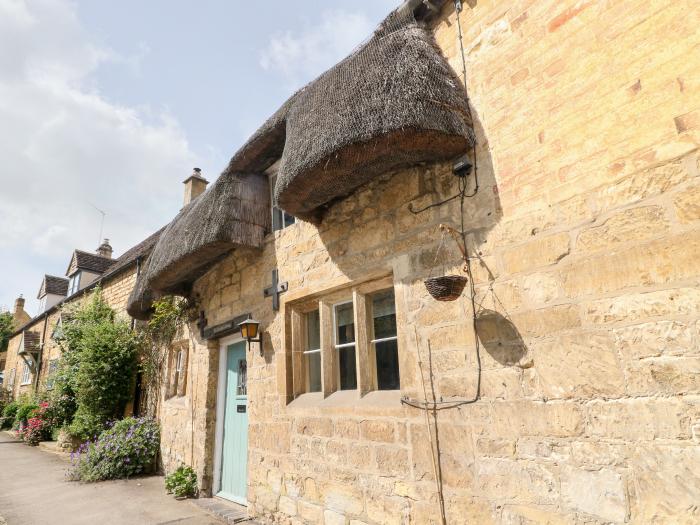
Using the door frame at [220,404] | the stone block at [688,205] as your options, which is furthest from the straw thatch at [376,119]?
the door frame at [220,404]

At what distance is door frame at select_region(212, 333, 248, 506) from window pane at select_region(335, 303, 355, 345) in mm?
2112

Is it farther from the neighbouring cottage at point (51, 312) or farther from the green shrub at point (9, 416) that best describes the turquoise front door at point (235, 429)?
the green shrub at point (9, 416)

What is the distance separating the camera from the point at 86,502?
5.57 meters

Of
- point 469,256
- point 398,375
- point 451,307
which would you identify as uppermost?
point 469,256

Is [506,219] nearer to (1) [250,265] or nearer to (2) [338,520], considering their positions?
(2) [338,520]

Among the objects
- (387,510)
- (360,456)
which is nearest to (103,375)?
(360,456)

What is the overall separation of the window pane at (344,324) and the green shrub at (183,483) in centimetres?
356

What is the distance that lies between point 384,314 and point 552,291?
1.60 metres

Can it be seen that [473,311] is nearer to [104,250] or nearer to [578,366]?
[578,366]

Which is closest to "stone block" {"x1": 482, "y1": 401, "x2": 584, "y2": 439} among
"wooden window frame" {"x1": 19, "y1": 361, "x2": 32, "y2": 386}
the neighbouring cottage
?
the neighbouring cottage

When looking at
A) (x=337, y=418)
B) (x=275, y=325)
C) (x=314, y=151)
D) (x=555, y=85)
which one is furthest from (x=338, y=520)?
(x=555, y=85)

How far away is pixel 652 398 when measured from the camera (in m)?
2.19

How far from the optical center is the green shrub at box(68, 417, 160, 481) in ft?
22.6

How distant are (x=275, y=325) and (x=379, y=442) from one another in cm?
200
